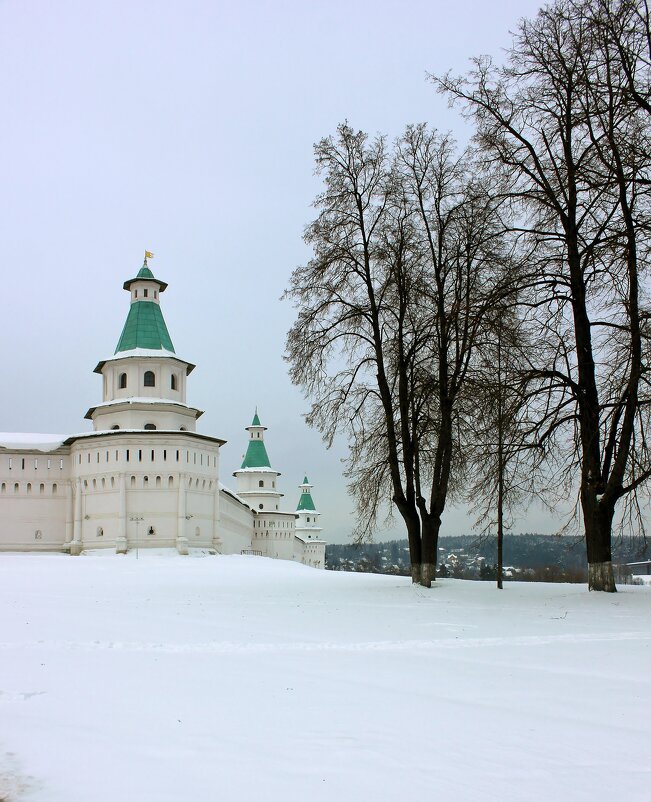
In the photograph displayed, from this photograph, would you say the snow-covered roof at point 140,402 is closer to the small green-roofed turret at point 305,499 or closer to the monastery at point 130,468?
the monastery at point 130,468

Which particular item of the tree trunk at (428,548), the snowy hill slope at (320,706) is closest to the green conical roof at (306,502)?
the tree trunk at (428,548)

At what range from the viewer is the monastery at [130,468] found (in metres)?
49.1

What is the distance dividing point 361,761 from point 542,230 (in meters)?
15.3

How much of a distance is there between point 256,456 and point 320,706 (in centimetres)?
8520

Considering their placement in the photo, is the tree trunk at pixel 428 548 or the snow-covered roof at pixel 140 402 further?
the snow-covered roof at pixel 140 402

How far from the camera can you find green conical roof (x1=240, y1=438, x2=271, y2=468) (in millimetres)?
90750

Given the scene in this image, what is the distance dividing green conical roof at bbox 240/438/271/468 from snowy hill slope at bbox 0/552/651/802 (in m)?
77.0

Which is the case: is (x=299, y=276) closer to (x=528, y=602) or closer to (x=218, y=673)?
(x=528, y=602)

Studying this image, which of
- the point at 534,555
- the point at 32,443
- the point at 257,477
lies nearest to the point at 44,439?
the point at 32,443

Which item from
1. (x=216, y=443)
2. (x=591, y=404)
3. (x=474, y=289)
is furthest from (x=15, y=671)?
(x=216, y=443)

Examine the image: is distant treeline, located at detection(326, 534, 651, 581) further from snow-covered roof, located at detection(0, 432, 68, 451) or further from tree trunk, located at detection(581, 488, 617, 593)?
snow-covered roof, located at detection(0, 432, 68, 451)

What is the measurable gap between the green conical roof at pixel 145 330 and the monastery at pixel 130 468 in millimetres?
71

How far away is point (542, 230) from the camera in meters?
18.2

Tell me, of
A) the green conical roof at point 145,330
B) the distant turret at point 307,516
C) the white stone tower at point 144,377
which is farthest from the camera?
the distant turret at point 307,516
